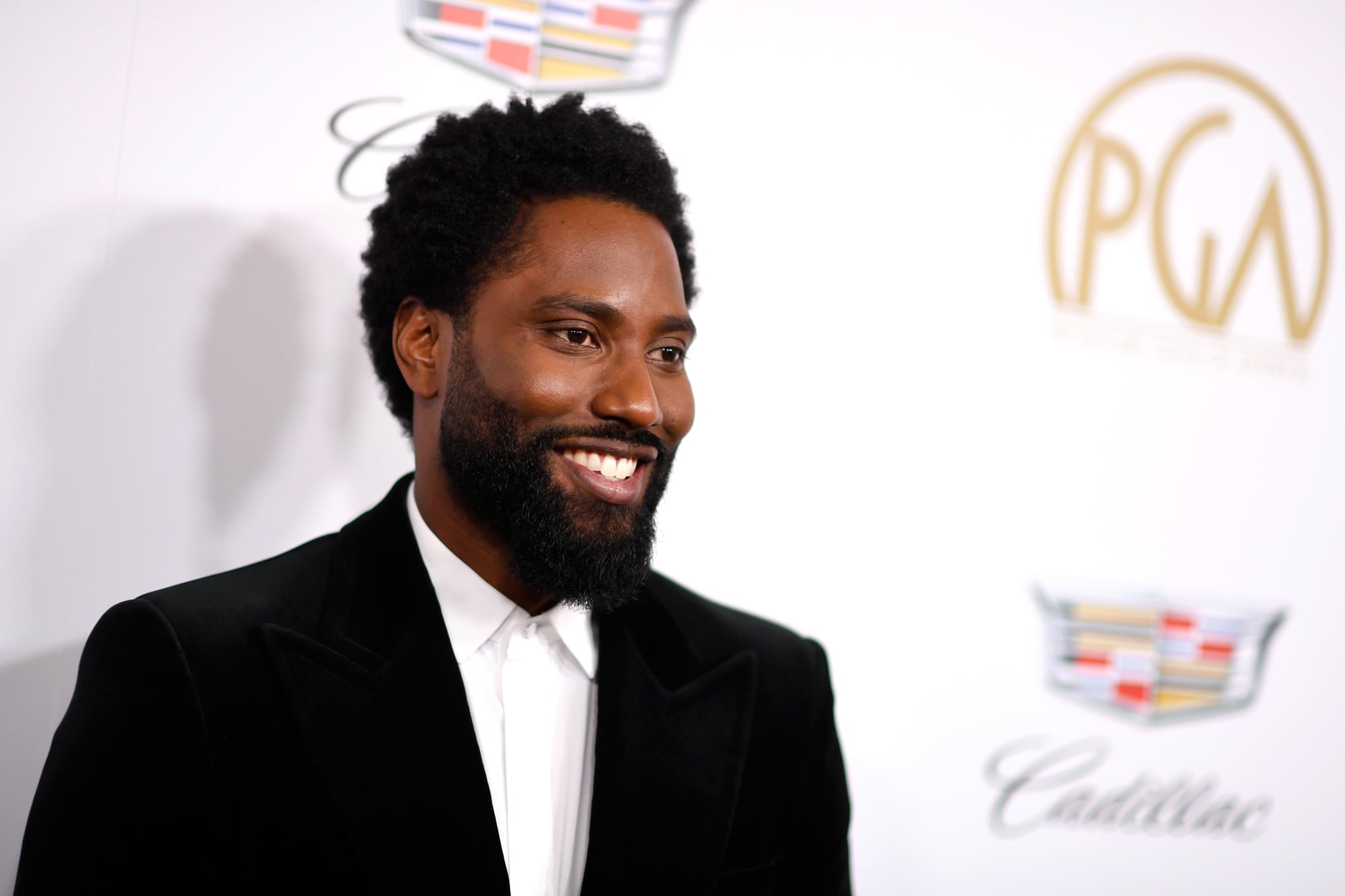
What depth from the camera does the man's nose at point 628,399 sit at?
1.07 m

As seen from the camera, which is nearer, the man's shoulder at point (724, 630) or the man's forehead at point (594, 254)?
the man's forehead at point (594, 254)

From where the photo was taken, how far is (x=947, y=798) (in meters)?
1.70

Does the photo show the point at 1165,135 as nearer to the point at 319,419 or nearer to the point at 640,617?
the point at 640,617

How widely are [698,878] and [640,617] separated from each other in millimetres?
287

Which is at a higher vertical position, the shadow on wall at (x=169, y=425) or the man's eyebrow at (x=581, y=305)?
the man's eyebrow at (x=581, y=305)

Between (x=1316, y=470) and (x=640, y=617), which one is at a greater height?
(x=1316, y=470)

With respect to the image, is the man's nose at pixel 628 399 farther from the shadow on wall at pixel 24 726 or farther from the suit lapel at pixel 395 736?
the shadow on wall at pixel 24 726

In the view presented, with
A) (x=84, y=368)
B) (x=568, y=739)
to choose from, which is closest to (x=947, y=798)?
(x=568, y=739)

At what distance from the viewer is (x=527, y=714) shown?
114 centimetres

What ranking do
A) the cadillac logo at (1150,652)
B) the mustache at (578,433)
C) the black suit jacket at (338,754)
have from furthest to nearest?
1. the cadillac logo at (1150,652)
2. the mustache at (578,433)
3. the black suit jacket at (338,754)

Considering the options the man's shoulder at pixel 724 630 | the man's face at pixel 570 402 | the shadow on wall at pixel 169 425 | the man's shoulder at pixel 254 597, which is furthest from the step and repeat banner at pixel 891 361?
the man's face at pixel 570 402

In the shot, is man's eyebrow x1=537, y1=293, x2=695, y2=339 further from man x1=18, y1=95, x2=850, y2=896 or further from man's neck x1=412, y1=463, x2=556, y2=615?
man's neck x1=412, y1=463, x2=556, y2=615

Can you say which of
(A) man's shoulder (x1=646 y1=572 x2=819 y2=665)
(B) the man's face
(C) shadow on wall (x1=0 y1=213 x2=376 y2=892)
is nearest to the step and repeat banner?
(C) shadow on wall (x1=0 y1=213 x2=376 y2=892)

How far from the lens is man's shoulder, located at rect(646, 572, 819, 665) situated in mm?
1298
